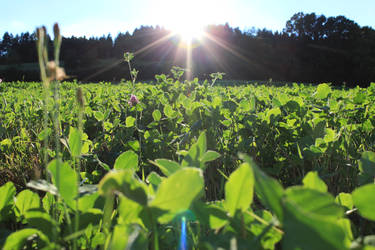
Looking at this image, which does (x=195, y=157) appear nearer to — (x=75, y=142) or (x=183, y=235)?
(x=183, y=235)

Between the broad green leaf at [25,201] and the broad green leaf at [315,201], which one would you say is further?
the broad green leaf at [25,201]

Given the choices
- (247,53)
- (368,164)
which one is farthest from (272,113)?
(247,53)

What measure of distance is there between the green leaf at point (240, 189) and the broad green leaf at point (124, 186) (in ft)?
0.51

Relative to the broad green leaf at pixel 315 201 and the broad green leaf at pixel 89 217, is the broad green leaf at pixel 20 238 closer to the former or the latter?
the broad green leaf at pixel 89 217

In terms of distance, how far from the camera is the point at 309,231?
38 centimetres

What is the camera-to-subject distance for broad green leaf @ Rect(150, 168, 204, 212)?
477 mm

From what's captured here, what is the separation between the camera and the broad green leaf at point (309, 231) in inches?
13.9

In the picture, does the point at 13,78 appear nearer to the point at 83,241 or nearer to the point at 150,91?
the point at 150,91

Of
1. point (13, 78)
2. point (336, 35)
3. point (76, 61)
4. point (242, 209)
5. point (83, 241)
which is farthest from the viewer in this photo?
point (336, 35)

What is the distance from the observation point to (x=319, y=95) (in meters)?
1.75

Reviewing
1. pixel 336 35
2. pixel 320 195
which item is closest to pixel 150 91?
pixel 320 195

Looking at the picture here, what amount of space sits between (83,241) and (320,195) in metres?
0.58

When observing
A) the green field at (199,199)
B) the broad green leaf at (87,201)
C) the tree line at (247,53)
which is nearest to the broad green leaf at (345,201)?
the green field at (199,199)

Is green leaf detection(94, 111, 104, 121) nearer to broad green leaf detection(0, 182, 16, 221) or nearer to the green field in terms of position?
the green field
